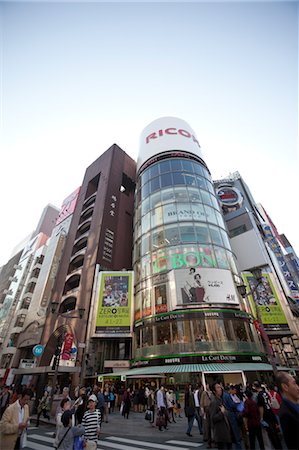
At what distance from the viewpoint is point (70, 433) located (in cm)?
473

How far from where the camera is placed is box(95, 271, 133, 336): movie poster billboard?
24.0 meters

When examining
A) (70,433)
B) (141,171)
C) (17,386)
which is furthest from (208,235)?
(17,386)

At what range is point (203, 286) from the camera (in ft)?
72.7

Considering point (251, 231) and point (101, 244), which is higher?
point (251, 231)

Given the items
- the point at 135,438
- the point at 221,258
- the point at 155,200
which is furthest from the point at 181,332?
the point at 155,200

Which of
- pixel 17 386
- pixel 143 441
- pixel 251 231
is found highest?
pixel 251 231

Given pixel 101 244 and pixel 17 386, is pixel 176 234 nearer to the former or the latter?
pixel 101 244

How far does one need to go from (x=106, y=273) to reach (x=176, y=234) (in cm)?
974

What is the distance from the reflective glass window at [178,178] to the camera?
32.1 metres

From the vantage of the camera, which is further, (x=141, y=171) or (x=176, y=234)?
(x=141, y=171)

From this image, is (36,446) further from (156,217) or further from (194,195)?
(194,195)

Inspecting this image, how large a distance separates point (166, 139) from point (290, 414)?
41574 millimetres

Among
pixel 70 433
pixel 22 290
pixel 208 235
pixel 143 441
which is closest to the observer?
pixel 70 433

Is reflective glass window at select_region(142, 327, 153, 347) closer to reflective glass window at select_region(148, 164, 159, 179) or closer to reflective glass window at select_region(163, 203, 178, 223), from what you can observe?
reflective glass window at select_region(163, 203, 178, 223)
